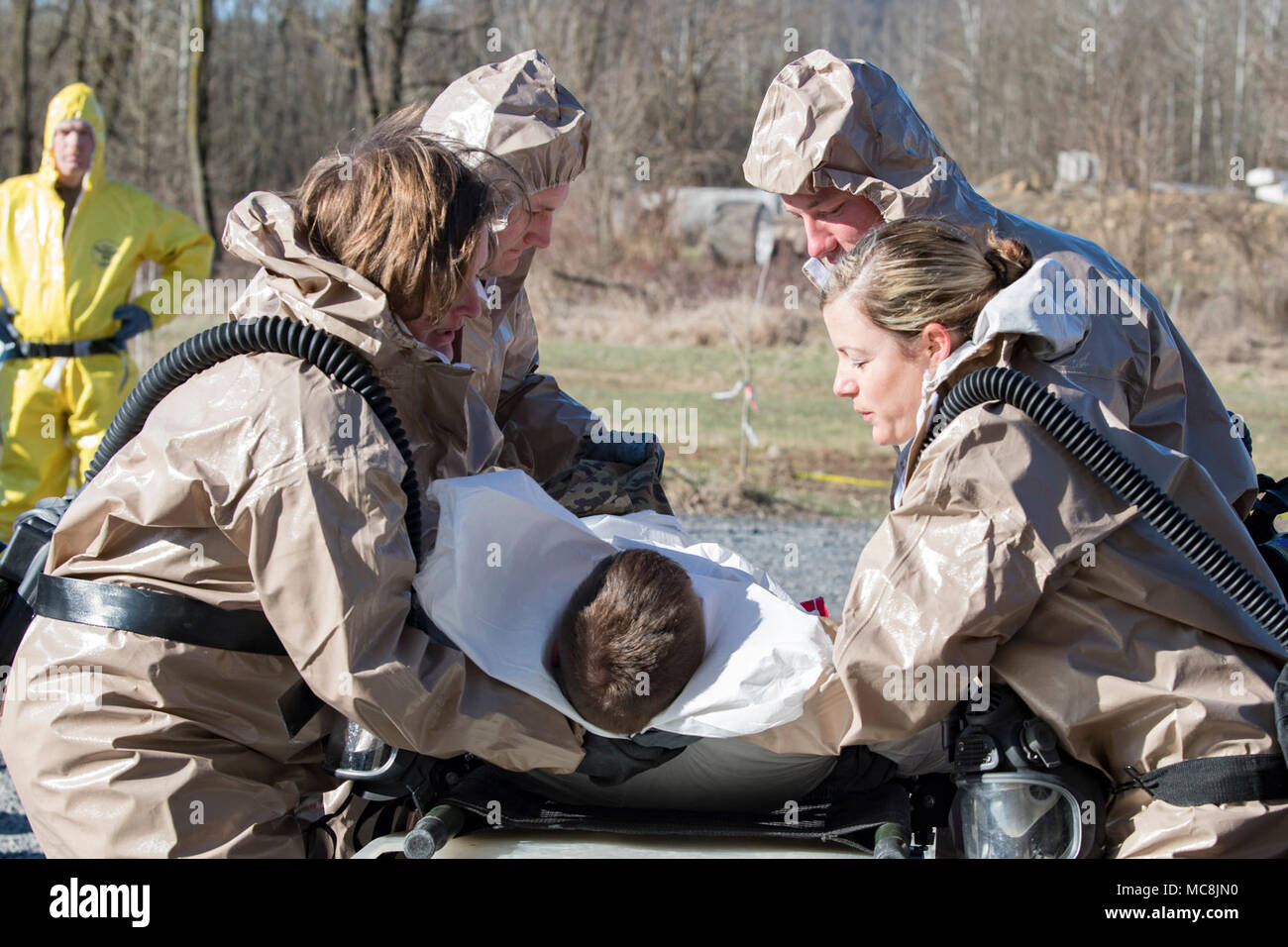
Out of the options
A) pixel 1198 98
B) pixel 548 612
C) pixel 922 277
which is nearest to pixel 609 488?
pixel 548 612

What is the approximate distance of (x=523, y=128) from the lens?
345 cm

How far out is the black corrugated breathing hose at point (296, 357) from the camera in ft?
7.28

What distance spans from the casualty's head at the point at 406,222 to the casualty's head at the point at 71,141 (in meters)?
5.28

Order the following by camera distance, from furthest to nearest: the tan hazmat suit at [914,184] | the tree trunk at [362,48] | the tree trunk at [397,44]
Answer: the tree trunk at [397,44], the tree trunk at [362,48], the tan hazmat suit at [914,184]

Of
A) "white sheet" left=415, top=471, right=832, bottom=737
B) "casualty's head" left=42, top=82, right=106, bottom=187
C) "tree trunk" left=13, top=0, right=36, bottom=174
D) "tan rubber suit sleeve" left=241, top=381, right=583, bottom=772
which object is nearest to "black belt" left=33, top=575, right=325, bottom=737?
"tan rubber suit sleeve" left=241, top=381, right=583, bottom=772

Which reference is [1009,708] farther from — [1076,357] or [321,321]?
[321,321]

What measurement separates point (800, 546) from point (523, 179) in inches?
179

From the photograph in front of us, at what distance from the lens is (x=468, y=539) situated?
7.88ft

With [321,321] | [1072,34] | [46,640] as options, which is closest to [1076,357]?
[321,321]

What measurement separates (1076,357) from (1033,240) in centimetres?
75

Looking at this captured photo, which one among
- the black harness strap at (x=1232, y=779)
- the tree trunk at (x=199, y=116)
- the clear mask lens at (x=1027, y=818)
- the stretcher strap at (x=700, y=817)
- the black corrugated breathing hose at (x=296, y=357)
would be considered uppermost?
the tree trunk at (x=199, y=116)

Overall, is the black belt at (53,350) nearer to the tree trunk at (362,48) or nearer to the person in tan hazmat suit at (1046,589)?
the person in tan hazmat suit at (1046,589)

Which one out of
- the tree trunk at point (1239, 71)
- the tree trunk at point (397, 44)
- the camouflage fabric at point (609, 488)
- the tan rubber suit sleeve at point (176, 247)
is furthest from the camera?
the tree trunk at point (1239, 71)

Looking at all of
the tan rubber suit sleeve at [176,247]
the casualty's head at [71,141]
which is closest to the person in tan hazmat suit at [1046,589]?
the tan rubber suit sleeve at [176,247]
